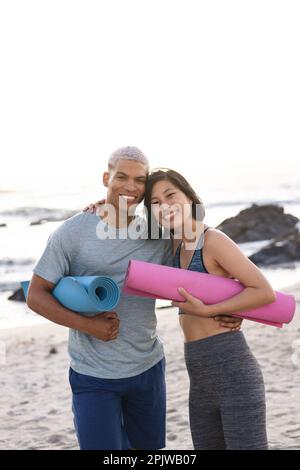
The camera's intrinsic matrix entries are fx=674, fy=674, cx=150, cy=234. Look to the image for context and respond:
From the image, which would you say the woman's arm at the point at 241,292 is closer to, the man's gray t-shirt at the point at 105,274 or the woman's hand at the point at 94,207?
the man's gray t-shirt at the point at 105,274

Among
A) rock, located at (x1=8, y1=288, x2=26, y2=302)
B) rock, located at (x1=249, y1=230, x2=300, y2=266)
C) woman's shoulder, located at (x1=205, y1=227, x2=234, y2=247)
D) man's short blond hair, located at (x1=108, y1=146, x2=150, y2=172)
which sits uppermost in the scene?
man's short blond hair, located at (x1=108, y1=146, x2=150, y2=172)

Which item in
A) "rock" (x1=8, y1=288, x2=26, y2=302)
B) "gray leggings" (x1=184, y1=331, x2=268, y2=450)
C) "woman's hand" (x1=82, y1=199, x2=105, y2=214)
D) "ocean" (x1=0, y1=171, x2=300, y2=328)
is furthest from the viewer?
"ocean" (x1=0, y1=171, x2=300, y2=328)

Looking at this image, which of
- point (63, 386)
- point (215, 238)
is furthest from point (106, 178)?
point (63, 386)

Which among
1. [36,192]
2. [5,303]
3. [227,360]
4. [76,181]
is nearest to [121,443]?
[227,360]

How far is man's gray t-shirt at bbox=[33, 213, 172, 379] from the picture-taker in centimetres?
304

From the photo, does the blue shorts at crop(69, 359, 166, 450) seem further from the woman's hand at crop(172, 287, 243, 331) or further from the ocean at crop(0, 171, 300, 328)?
the ocean at crop(0, 171, 300, 328)

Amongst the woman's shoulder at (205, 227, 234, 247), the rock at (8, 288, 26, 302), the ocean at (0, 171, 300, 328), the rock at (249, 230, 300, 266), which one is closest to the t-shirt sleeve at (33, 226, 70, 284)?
the woman's shoulder at (205, 227, 234, 247)

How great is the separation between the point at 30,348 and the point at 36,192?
107 feet

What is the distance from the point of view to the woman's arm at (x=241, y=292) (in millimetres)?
2879

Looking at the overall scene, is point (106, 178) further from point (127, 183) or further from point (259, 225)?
point (259, 225)

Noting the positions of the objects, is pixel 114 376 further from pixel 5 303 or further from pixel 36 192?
pixel 36 192

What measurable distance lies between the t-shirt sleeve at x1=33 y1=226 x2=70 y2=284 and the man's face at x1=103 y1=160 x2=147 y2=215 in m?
0.30

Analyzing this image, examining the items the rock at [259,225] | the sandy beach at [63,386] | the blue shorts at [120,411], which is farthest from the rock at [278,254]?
the blue shorts at [120,411]

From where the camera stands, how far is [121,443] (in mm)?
3109
